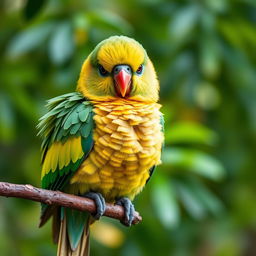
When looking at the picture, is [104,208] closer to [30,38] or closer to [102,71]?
[102,71]

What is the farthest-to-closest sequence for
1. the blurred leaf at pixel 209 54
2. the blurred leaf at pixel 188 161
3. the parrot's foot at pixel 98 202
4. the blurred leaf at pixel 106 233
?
1. the blurred leaf at pixel 106 233
2. the blurred leaf at pixel 209 54
3. the blurred leaf at pixel 188 161
4. the parrot's foot at pixel 98 202

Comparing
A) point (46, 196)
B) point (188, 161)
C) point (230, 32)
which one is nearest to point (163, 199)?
point (188, 161)

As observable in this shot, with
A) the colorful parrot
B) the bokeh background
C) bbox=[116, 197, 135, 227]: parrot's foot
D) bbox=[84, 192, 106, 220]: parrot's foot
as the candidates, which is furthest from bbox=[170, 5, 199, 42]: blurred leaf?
bbox=[84, 192, 106, 220]: parrot's foot

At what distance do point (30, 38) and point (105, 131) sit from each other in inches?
65.8

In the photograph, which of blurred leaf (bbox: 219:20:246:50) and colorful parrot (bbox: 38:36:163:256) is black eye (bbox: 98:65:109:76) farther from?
blurred leaf (bbox: 219:20:246:50)

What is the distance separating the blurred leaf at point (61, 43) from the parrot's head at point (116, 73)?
118 centimetres

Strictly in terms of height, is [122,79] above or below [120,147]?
above

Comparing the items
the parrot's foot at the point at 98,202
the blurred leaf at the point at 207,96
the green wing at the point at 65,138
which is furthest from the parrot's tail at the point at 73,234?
the blurred leaf at the point at 207,96

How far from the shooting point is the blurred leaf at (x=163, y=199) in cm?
453

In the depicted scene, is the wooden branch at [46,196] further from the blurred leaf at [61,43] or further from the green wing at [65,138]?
the blurred leaf at [61,43]

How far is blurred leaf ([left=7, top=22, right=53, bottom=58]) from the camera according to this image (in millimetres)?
4688

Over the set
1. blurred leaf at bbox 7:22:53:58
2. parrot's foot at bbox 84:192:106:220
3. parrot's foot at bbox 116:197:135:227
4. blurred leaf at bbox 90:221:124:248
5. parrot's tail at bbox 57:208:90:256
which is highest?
blurred leaf at bbox 7:22:53:58

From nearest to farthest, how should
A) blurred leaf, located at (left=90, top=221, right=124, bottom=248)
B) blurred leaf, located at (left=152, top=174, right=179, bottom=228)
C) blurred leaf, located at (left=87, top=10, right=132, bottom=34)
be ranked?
blurred leaf, located at (left=87, top=10, right=132, bottom=34)
blurred leaf, located at (left=152, top=174, right=179, bottom=228)
blurred leaf, located at (left=90, top=221, right=124, bottom=248)

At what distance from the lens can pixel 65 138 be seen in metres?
3.31
